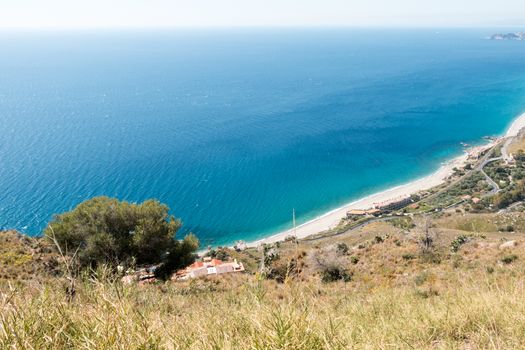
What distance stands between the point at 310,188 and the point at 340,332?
45.4m

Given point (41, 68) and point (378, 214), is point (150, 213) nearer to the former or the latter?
point (378, 214)

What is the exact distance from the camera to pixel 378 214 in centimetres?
4062

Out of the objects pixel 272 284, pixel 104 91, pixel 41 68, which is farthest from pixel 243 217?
pixel 41 68

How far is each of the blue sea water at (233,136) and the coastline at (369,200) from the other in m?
1.40

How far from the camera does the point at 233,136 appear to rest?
6381 centimetres

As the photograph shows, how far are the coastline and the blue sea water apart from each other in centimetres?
140

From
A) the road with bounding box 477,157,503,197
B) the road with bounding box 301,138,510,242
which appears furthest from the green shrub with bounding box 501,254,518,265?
the road with bounding box 477,157,503,197

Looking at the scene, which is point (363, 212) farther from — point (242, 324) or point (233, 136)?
point (242, 324)

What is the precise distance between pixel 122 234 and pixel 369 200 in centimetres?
3549

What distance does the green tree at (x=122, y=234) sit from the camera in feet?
49.0

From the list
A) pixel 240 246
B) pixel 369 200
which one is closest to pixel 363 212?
pixel 369 200

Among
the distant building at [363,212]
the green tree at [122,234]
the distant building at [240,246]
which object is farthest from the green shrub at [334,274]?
the distant building at [363,212]

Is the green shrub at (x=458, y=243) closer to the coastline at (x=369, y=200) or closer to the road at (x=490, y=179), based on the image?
the coastline at (x=369, y=200)

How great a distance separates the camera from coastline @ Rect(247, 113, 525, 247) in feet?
126
